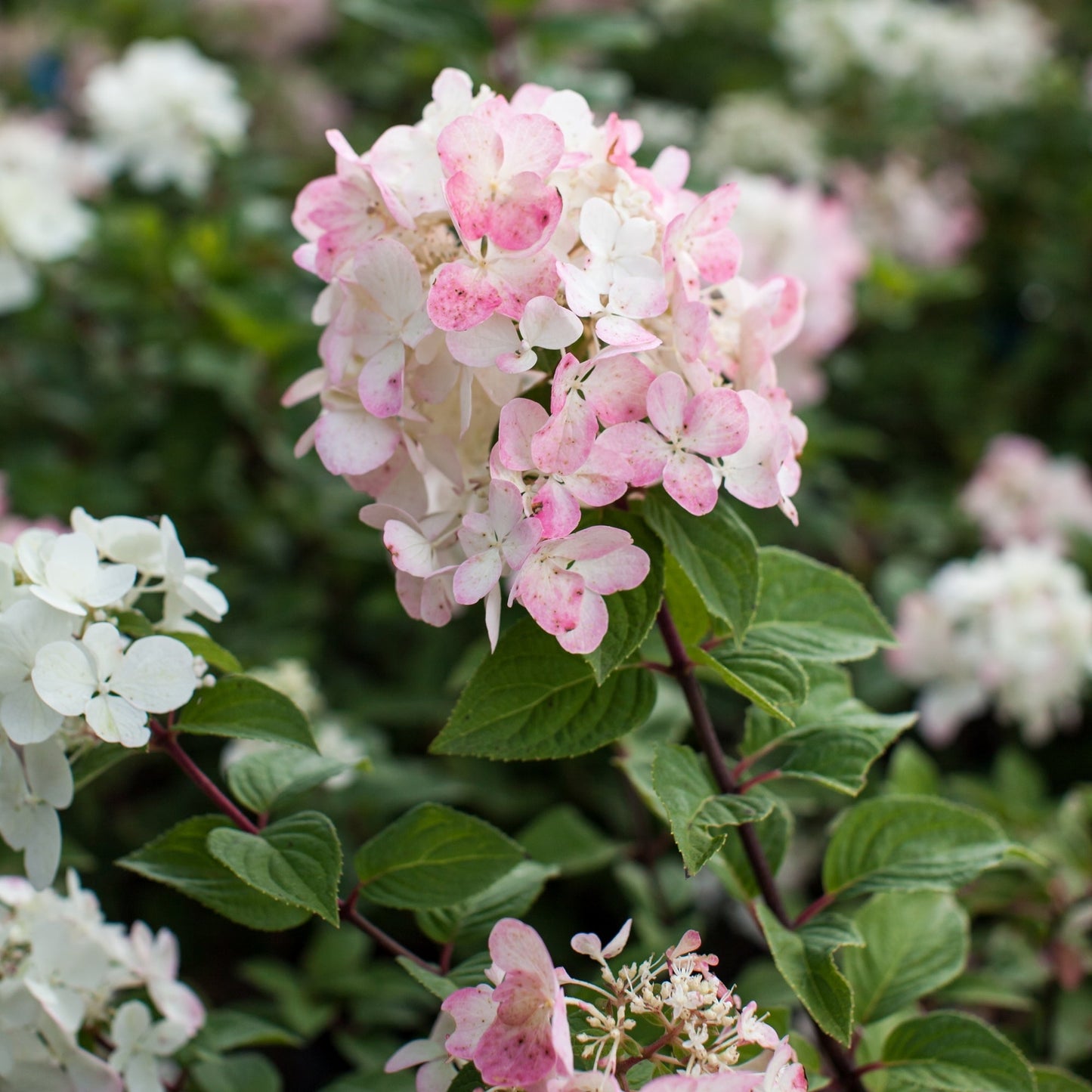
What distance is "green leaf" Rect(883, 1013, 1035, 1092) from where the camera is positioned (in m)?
0.63

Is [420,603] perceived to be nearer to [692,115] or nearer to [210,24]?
[692,115]

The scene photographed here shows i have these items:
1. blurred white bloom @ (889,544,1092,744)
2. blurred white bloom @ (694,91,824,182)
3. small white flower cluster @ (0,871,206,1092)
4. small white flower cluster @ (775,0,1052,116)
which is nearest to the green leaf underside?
small white flower cluster @ (0,871,206,1092)

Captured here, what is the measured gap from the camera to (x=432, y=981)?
0.61 meters

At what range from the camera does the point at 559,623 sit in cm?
53

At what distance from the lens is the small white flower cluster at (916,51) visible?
2.09 metres

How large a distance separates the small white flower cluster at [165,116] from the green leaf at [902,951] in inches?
55.6

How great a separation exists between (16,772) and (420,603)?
0.22 m

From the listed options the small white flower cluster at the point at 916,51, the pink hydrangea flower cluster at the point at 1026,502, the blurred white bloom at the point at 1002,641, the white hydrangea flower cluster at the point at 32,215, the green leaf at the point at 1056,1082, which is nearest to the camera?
the green leaf at the point at 1056,1082

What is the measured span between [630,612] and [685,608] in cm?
10

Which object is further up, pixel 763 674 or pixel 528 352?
pixel 528 352

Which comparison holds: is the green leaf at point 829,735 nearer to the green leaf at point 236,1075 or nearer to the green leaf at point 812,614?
the green leaf at point 812,614

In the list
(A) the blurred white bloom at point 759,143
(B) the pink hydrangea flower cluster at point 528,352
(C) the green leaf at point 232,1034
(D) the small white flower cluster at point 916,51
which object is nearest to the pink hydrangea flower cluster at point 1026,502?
(A) the blurred white bloom at point 759,143

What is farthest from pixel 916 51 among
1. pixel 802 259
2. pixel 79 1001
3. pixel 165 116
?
pixel 79 1001

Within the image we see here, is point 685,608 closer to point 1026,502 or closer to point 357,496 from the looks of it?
point 357,496
